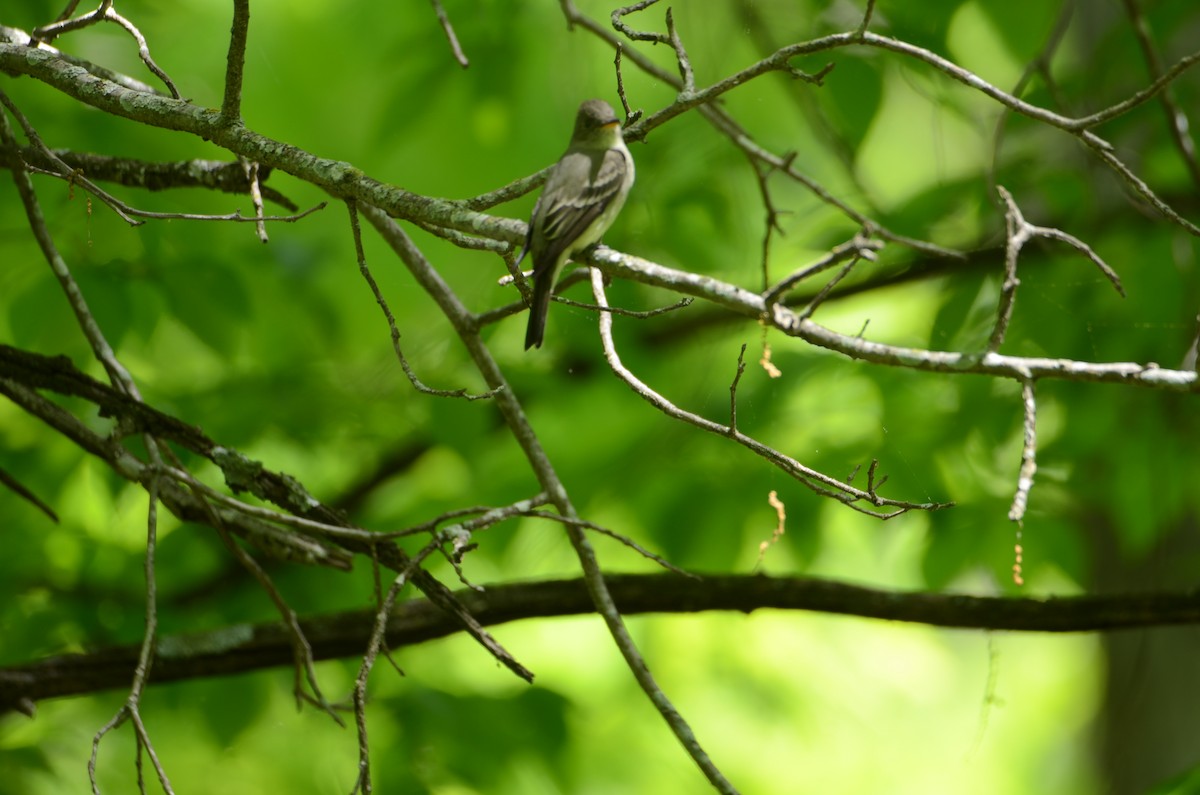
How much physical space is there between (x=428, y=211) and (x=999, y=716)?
35.0ft

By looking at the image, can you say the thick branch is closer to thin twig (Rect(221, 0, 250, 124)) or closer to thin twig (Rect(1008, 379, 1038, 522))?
thin twig (Rect(221, 0, 250, 124))

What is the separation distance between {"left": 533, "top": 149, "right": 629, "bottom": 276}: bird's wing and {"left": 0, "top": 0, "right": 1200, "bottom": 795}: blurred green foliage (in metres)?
0.61

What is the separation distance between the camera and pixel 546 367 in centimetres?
472

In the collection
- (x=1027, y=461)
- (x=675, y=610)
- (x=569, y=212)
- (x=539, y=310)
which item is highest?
(x=569, y=212)

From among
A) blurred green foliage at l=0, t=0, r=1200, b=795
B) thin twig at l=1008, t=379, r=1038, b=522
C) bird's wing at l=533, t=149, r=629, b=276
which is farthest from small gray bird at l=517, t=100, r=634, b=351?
thin twig at l=1008, t=379, r=1038, b=522

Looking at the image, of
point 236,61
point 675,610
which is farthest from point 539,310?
point 675,610

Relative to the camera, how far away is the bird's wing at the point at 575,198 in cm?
279

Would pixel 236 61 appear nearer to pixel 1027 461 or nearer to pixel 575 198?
pixel 575 198

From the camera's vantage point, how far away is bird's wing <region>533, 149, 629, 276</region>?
2787 millimetres

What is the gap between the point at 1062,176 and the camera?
4.15 meters

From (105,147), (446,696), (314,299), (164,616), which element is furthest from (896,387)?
(105,147)

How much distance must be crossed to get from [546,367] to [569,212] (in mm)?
1907

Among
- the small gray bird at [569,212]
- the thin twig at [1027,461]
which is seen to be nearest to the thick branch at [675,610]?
the small gray bird at [569,212]

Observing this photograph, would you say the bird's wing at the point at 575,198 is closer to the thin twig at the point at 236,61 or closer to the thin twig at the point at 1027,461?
the thin twig at the point at 236,61
